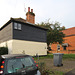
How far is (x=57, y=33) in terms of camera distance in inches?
898

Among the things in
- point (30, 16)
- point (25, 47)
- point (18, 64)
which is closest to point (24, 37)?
point (25, 47)

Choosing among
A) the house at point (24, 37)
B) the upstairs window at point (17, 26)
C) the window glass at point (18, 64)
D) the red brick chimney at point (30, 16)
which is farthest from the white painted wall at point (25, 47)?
the window glass at point (18, 64)

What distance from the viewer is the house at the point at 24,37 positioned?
16.1 meters

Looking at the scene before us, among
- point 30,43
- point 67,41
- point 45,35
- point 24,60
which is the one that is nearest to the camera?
point 24,60

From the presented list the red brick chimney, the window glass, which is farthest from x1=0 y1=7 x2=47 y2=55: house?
the window glass

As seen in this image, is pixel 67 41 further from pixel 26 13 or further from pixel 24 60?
pixel 24 60

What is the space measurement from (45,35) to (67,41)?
13.6 m

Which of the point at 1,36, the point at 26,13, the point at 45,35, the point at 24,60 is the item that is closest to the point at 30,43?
the point at 45,35

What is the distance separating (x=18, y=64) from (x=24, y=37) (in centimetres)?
1502

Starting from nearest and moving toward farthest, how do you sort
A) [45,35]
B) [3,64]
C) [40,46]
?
[3,64] < [40,46] < [45,35]

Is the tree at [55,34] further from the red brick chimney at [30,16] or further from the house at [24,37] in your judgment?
the red brick chimney at [30,16]

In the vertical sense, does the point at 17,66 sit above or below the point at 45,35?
below

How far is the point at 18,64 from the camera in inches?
118

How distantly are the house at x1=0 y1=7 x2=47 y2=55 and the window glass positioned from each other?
12723 mm
